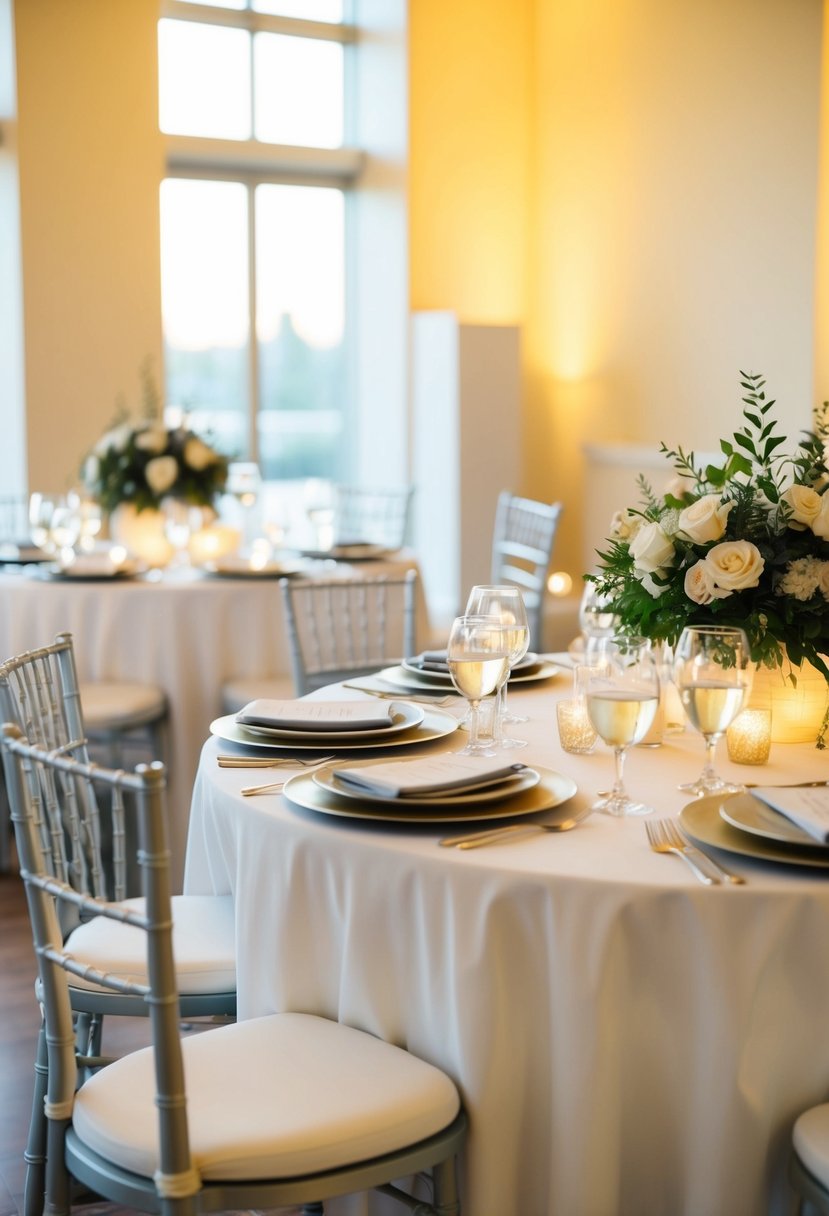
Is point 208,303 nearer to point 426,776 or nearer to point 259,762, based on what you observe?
point 259,762

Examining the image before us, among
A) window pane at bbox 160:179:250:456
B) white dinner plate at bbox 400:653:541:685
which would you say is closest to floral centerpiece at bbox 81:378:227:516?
white dinner plate at bbox 400:653:541:685

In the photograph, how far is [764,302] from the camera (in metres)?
6.18

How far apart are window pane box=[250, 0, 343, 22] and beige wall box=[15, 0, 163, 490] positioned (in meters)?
0.92

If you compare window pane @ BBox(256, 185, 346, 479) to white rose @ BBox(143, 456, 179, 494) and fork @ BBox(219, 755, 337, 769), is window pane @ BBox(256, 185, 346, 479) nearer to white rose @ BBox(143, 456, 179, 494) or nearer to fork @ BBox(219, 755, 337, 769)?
white rose @ BBox(143, 456, 179, 494)

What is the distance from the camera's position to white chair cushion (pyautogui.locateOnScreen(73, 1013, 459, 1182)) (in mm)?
1643

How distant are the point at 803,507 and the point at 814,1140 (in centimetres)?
92

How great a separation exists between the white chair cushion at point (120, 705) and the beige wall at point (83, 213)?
2350 millimetres

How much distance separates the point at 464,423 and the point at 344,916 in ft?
18.5

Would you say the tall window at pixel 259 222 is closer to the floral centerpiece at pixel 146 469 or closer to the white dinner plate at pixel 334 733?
the floral centerpiece at pixel 146 469

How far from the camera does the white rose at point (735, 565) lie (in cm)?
208

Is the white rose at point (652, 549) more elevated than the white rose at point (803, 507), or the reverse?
the white rose at point (803, 507)

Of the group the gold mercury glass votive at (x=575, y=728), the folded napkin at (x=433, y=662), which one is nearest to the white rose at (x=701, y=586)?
the gold mercury glass votive at (x=575, y=728)

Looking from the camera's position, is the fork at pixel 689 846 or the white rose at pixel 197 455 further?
the white rose at pixel 197 455

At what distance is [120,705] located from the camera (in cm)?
443
